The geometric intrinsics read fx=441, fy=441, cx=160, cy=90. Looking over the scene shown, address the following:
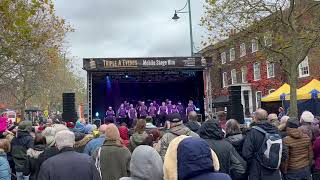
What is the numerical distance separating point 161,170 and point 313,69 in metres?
31.6

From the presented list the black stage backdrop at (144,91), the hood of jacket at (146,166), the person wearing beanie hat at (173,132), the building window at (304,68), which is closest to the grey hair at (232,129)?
the person wearing beanie hat at (173,132)

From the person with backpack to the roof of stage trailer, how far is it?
13.5 meters

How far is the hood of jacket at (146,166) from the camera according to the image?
143 inches

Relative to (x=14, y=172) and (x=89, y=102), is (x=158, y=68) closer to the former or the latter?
(x=89, y=102)

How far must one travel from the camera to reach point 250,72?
140 ft

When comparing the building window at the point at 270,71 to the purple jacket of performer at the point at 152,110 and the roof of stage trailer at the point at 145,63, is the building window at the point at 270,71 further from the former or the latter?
the roof of stage trailer at the point at 145,63

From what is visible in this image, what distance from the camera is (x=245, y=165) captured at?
6059 mm

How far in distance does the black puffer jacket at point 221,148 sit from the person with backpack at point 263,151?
50 cm

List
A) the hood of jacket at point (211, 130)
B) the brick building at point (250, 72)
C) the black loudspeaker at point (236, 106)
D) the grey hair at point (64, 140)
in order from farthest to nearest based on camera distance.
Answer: the brick building at point (250, 72) → the black loudspeaker at point (236, 106) → the hood of jacket at point (211, 130) → the grey hair at point (64, 140)

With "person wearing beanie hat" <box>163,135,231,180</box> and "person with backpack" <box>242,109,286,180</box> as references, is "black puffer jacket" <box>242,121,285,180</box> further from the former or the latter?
"person wearing beanie hat" <box>163,135,231,180</box>

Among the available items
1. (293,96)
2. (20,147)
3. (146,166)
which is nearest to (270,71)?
(293,96)

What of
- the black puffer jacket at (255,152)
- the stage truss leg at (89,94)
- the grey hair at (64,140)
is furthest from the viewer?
the stage truss leg at (89,94)

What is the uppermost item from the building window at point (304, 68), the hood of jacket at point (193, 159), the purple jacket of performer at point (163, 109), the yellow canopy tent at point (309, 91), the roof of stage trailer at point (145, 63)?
the building window at point (304, 68)

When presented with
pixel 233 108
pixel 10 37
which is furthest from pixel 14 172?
pixel 233 108
